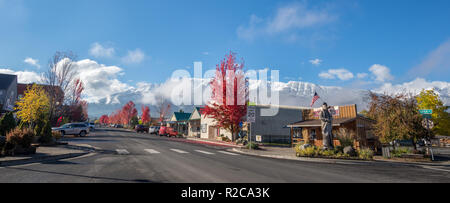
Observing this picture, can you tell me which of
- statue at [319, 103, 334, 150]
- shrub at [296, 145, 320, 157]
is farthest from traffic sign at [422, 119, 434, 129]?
shrub at [296, 145, 320, 157]

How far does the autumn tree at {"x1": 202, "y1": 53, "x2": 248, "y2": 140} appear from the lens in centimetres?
2764

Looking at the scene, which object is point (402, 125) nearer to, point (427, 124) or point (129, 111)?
point (427, 124)

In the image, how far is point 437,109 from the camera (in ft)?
115

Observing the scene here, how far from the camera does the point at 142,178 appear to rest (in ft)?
21.6

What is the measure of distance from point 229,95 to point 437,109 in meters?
32.7

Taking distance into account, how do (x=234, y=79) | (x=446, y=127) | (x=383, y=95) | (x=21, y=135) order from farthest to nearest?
(x=446, y=127), (x=234, y=79), (x=383, y=95), (x=21, y=135)

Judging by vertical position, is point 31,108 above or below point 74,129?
above

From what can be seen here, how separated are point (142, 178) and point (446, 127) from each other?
44424 millimetres

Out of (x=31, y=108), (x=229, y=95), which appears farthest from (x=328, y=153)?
(x=31, y=108)

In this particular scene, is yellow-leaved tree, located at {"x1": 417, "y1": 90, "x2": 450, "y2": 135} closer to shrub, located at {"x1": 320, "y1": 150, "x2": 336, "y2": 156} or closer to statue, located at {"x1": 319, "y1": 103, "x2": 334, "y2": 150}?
statue, located at {"x1": 319, "y1": 103, "x2": 334, "y2": 150}

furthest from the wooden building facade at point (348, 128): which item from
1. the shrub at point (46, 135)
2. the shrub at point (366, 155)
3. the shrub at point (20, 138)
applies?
the shrub at point (46, 135)
